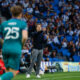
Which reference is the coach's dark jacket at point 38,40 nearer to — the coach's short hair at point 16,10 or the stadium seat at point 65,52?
the coach's short hair at point 16,10

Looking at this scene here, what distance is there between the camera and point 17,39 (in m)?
6.18

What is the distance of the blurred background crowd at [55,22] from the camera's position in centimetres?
2277

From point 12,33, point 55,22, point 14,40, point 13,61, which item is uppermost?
point 55,22

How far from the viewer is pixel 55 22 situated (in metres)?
25.7

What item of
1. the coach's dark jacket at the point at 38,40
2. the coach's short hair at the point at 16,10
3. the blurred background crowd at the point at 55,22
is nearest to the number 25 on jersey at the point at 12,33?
the coach's short hair at the point at 16,10

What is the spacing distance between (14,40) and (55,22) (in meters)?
19.7

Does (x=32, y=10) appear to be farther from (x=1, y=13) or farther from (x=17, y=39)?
(x=17, y=39)

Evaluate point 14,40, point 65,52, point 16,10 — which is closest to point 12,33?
point 14,40

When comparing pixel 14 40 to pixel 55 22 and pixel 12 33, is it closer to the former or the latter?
pixel 12 33

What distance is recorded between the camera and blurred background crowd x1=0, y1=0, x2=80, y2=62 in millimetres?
22766

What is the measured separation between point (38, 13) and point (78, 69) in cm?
651

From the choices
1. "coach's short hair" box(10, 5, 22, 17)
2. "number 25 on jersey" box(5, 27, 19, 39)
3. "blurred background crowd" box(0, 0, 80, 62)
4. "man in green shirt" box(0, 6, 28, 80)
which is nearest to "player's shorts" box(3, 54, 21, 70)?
"man in green shirt" box(0, 6, 28, 80)

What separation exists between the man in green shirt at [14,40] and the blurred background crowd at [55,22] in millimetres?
13292

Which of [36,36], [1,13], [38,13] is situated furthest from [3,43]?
[38,13]
